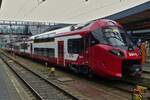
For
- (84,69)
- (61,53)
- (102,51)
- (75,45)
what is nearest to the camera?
(102,51)

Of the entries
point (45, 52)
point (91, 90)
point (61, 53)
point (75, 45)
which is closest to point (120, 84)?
point (91, 90)

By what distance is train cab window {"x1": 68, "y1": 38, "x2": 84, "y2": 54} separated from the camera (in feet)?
57.2

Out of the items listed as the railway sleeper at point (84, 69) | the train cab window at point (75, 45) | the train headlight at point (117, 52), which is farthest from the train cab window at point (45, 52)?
the train headlight at point (117, 52)

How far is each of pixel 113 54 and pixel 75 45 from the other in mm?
4090

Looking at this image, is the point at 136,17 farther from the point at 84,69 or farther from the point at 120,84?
the point at 120,84

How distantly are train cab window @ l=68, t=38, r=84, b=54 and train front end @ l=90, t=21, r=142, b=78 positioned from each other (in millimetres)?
1296

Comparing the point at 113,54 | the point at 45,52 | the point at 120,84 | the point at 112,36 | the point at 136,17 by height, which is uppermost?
the point at 136,17

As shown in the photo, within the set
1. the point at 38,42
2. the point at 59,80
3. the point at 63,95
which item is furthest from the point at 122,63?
the point at 38,42

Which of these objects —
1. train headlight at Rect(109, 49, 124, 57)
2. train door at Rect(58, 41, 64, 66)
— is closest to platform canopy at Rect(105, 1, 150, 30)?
train door at Rect(58, 41, 64, 66)

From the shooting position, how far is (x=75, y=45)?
1842cm

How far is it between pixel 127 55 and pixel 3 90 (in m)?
6.10

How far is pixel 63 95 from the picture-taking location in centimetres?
1388

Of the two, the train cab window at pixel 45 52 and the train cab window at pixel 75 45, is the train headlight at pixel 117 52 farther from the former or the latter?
the train cab window at pixel 45 52

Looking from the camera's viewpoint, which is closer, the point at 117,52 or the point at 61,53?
the point at 117,52
